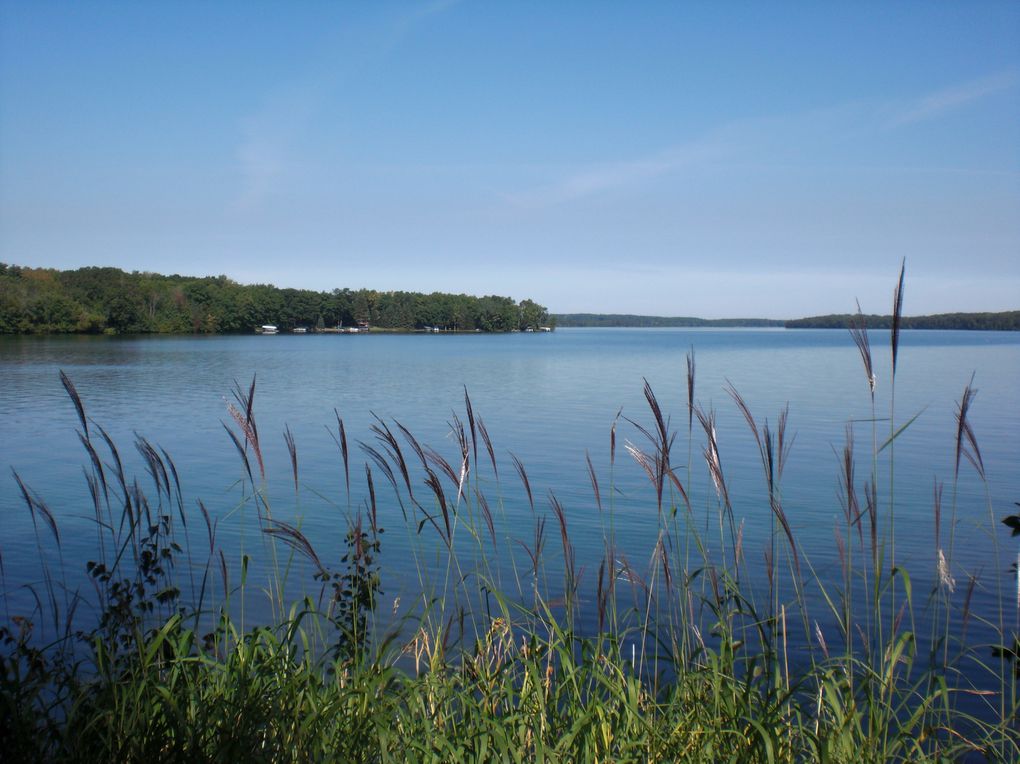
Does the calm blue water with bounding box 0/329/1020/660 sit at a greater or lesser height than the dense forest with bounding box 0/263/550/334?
lesser

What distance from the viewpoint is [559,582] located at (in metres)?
8.93

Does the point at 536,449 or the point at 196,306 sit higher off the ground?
the point at 196,306

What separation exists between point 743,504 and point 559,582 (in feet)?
14.9

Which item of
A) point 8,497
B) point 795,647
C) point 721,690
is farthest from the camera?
point 8,497

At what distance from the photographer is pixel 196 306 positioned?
11519 centimetres

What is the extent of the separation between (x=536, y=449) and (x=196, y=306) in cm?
10762

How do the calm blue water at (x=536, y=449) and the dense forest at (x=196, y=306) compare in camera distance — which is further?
the dense forest at (x=196, y=306)

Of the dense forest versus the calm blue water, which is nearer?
the calm blue water

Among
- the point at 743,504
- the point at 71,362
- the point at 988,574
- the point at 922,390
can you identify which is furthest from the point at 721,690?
the point at 71,362

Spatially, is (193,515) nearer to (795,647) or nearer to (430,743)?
(795,647)

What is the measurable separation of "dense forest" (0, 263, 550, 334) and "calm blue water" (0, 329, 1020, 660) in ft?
165

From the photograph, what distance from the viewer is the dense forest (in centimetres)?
8438

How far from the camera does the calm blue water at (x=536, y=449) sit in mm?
10391

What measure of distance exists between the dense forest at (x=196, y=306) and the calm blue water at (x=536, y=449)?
1975 inches
